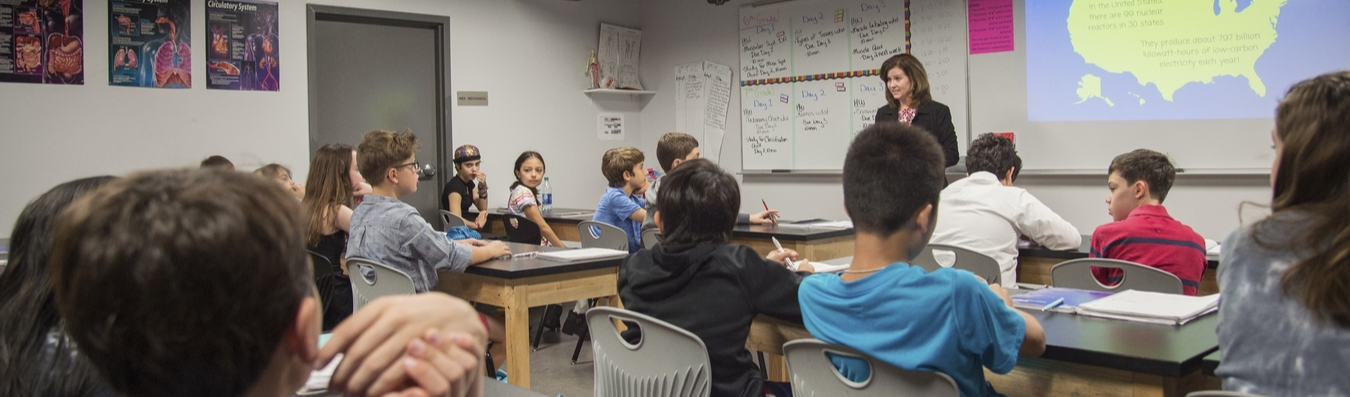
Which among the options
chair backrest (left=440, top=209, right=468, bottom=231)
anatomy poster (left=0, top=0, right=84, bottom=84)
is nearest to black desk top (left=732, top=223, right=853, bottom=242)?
chair backrest (left=440, top=209, right=468, bottom=231)

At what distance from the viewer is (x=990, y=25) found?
533 centimetres

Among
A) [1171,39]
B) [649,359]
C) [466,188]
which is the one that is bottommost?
[649,359]

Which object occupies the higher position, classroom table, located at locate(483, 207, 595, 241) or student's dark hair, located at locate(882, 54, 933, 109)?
student's dark hair, located at locate(882, 54, 933, 109)

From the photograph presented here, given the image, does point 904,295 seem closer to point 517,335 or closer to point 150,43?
point 517,335

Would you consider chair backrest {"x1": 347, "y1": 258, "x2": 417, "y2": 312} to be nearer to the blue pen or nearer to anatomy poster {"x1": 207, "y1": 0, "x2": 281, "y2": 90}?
the blue pen

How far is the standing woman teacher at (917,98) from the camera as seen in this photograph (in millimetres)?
4645

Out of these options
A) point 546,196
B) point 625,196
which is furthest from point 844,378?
point 546,196

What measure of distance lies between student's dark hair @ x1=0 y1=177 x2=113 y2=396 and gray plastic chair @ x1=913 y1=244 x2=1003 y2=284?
241 cm

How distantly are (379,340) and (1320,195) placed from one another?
1218 millimetres

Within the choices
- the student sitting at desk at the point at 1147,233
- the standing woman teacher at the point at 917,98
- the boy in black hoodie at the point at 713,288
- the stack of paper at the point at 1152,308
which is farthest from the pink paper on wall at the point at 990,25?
the boy in black hoodie at the point at 713,288

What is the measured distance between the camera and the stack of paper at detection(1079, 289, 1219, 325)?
5.83 ft

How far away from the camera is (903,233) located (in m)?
1.62

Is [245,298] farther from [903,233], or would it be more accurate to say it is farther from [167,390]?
[903,233]

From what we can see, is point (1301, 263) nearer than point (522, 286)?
Yes
